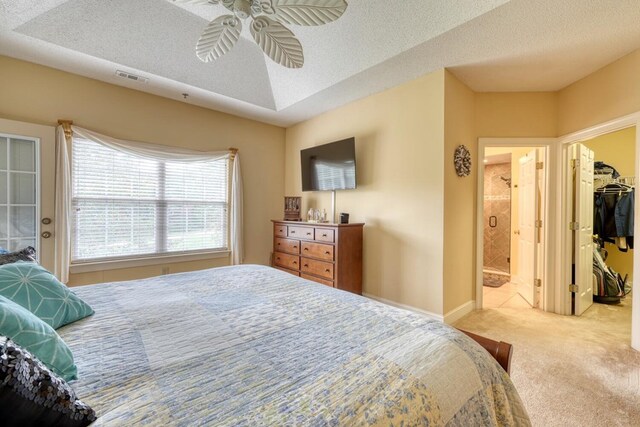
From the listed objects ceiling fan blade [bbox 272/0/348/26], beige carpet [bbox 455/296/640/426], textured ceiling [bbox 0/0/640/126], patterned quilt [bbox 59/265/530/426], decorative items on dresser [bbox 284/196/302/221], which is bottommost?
beige carpet [bbox 455/296/640/426]

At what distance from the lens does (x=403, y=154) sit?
310cm

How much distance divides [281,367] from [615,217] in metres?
4.74

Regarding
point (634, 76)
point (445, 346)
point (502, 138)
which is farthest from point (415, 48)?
point (445, 346)

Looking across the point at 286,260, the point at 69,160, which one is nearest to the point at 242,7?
the point at 69,160

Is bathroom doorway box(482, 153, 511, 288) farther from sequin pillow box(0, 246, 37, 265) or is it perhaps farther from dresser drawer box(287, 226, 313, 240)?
sequin pillow box(0, 246, 37, 265)

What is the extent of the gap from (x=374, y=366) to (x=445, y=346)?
12.1 inches

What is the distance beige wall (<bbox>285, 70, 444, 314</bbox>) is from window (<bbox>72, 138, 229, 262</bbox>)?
180cm

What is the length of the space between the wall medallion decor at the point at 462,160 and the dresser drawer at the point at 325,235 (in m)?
1.51

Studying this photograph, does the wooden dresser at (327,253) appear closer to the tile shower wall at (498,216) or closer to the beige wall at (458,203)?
the beige wall at (458,203)

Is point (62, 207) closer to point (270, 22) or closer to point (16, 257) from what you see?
point (16, 257)

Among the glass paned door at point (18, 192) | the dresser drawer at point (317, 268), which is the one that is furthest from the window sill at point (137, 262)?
the dresser drawer at point (317, 268)

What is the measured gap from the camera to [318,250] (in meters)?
3.39

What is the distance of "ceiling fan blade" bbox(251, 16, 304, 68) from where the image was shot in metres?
1.66

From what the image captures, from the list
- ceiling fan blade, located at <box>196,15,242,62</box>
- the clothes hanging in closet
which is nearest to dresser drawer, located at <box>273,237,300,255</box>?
ceiling fan blade, located at <box>196,15,242,62</box>
